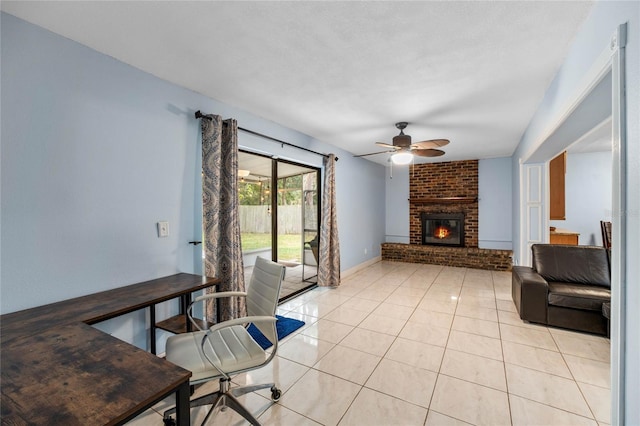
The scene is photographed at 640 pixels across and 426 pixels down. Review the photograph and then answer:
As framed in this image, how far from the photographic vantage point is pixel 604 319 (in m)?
2.70

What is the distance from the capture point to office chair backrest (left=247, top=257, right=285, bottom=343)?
5.75ft

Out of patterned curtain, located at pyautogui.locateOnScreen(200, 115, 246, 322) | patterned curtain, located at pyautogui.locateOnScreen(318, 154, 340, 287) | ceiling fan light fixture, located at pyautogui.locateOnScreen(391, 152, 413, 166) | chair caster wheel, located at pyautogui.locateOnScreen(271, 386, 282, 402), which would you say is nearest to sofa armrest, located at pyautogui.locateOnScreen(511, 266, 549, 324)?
ceiling fan light fixture, located at pyautogui.locateOnScreen(391, 152, 413, 166)

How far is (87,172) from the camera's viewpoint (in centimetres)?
191

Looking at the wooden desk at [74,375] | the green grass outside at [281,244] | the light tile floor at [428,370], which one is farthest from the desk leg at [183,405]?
the green grass outside at [281,244]

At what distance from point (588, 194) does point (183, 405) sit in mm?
7772

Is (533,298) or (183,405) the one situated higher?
(183,405)

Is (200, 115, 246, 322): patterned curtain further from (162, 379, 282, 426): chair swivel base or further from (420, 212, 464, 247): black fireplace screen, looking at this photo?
(420, 212, 464, 247): black fireplace screen

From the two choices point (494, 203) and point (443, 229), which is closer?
point (494, 203)

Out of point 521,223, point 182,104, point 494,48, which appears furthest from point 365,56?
point 521,223

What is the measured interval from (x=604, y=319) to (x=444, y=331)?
1.55 meters

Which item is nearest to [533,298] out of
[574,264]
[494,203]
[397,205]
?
[574,264]

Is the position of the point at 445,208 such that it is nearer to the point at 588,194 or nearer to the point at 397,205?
the point at 397,205

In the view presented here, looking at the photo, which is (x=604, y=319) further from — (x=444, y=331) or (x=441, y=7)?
(x=441, y=7)

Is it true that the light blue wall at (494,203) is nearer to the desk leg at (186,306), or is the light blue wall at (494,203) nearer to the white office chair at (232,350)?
the white office chair at (232,350)
